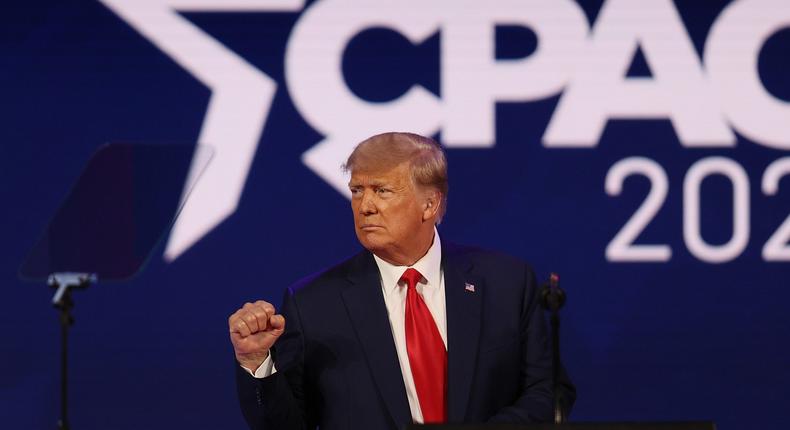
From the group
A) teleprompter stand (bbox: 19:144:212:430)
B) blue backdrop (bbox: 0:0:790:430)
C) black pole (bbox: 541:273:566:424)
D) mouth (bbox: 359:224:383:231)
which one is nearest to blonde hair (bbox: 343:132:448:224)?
mouth (bbox: 359:224:383:231)

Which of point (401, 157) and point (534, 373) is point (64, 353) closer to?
point (401, 157)

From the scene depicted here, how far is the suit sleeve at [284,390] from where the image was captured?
2740 mm

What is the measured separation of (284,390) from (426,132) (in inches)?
61.8

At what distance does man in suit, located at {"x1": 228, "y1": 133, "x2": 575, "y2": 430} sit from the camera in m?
2.85

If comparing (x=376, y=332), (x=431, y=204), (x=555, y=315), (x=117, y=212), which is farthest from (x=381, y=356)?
(x=117, y=212)

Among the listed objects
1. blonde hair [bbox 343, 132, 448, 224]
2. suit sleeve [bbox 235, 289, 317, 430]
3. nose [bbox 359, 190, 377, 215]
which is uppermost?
blonde hair [bbox 343, 132, 448, 224]

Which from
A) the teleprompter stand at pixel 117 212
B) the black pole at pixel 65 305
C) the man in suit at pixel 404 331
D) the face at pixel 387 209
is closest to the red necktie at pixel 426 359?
the man in suit at pixel 404 331

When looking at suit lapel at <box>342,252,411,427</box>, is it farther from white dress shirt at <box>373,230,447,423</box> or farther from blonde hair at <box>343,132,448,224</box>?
blonde hair at <box>343,132,448,224</box>

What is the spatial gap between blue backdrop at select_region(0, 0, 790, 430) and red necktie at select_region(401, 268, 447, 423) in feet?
4.06

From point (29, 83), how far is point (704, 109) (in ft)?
8.19

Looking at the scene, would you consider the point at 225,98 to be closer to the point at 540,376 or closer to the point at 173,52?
the point at 173,52

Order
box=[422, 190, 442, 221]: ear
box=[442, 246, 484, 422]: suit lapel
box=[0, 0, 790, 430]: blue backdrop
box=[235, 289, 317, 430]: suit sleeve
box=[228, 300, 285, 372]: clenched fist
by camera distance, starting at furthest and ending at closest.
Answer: box=[0, 0, 790, 430]: blue backdrop, box=[422, 190, 442, 221]: ear, box=[442, 246, 484, 422]: suit lapel, box=[235, 289, 317, 430]: suit sleeve, box=[228, 300, 285, 372]: clenched fist

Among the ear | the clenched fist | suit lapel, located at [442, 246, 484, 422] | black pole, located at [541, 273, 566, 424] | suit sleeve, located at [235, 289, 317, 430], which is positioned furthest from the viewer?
the ear

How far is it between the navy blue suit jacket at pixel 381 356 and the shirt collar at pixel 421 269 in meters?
0.02
